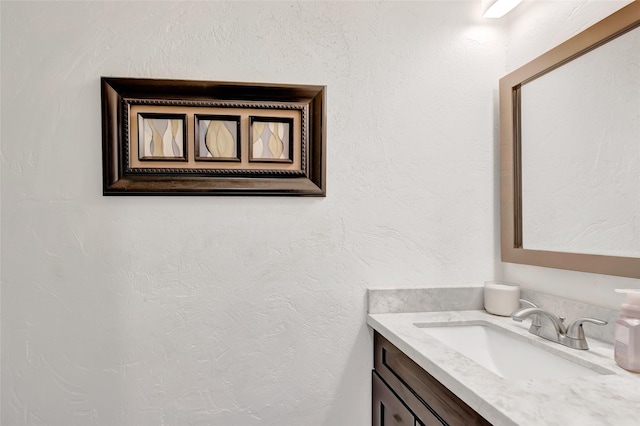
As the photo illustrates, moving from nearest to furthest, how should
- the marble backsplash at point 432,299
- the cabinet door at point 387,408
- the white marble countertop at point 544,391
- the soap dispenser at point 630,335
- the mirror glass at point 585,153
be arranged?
the white marble countertop at point 544,391 → the soap dispenser at point 630,335 → the mirror glass at point 585,153 → the cabinet door at point 387,408 → the marble backsplash at point 432,299

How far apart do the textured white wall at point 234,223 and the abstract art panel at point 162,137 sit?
141mm

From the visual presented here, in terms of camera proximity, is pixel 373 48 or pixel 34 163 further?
pixel 373 48

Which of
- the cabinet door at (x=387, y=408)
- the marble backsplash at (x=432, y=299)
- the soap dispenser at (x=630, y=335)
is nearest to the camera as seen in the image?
the soap dispenser at (x=630, y=335)

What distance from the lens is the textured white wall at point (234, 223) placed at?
4.56 ft

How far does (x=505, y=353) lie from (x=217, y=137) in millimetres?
1151

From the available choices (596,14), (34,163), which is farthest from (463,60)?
(34,163)

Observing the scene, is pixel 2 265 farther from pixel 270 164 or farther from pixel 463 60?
pixel 463 60

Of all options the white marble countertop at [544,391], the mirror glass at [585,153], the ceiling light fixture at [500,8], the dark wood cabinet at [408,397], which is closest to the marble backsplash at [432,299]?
the dark wood cabinet at [408,397]

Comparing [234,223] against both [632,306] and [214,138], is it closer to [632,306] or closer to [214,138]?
[214,138]

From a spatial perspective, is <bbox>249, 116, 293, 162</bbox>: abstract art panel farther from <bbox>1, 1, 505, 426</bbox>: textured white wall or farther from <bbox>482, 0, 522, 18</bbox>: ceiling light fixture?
<bbox>482, 0, 522, 18</bbox>: ceiling light fixture

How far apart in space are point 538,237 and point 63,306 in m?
1.57

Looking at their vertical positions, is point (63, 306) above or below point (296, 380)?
above

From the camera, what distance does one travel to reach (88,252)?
1.41 meters

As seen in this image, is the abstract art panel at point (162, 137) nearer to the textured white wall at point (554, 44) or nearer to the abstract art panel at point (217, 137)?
the abstract art panel at point (217, 137)
